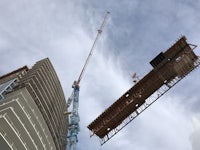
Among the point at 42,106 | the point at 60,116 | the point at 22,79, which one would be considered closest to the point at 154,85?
the point at 42,106

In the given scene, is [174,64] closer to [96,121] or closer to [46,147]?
[96,121]

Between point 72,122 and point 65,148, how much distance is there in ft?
27.4

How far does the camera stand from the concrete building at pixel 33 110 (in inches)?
2240

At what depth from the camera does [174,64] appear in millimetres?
62406

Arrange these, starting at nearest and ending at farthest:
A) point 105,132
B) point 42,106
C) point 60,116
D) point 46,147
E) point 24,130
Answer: point 24,130 < point 105,132 < point 46,147 < point 42,106 < point 60,116

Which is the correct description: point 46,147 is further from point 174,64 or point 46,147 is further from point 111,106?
point 174,64

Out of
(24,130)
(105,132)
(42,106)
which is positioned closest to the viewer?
(24,130)

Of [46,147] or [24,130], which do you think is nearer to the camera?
[24,130]

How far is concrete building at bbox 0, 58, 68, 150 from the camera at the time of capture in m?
56.9

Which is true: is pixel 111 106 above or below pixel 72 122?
below

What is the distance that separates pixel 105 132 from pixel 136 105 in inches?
298

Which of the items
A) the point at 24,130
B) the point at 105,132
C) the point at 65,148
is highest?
the point at 65,148

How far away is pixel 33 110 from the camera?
6644 centimetres

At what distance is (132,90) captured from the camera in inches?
2463
